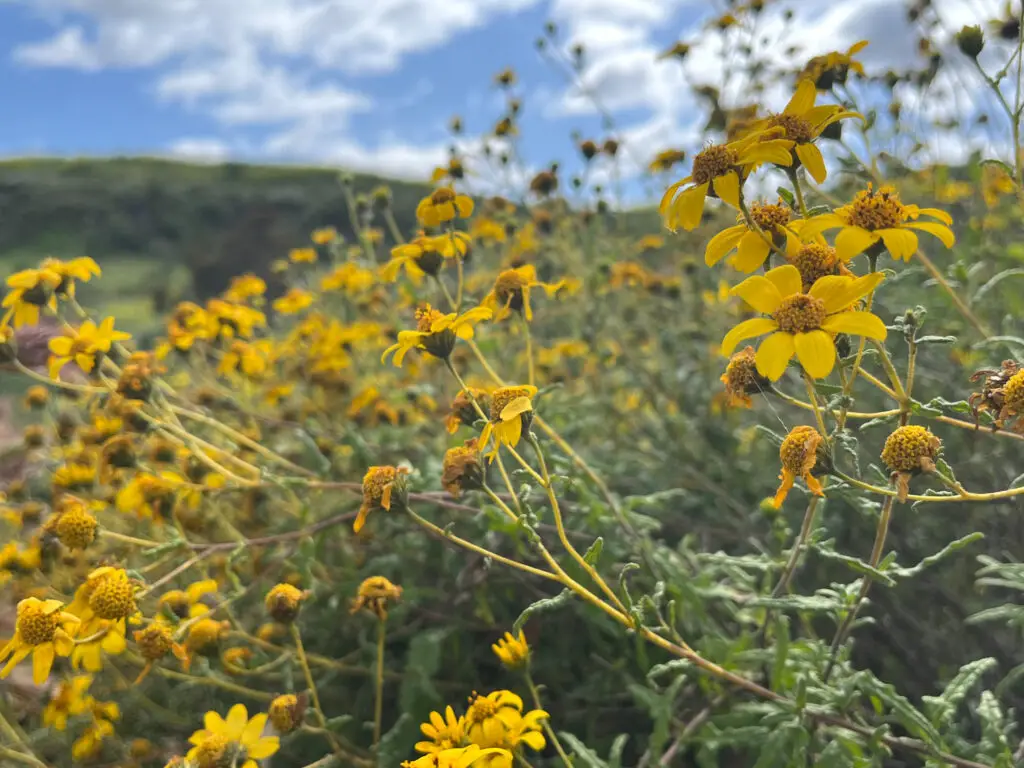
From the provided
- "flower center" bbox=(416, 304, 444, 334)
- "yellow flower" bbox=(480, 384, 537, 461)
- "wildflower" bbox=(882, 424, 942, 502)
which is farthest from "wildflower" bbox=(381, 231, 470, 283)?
"wildflower" bbox=(882, 424, 942, 502)

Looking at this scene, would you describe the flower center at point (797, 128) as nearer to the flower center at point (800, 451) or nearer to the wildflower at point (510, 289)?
the flower center at point (800, 451)

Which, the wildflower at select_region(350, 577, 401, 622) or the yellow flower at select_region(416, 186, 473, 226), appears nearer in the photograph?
the wildflower at select_region(350, 577, 401, 622)

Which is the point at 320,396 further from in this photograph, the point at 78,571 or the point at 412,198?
the point at 412,198

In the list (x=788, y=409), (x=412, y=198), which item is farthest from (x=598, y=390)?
(x=412, y=198)

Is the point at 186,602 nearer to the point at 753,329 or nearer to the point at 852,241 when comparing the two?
the point at 753,329

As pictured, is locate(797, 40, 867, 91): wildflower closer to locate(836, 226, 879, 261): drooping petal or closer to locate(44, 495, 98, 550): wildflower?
locate(836, 226, 879, 261): drooping petal

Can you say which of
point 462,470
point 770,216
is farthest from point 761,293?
point 462,470

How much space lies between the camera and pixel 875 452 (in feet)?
10.2

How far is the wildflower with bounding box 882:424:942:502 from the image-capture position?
1.25 meters

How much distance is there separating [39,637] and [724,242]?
1.79m

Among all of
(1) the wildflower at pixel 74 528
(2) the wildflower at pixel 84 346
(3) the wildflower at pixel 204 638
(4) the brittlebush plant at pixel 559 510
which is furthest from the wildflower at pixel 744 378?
(2) the wildflower at pixel 84 346

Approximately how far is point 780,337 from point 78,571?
2773 millimetres

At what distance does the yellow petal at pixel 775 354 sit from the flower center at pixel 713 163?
345 millimetres

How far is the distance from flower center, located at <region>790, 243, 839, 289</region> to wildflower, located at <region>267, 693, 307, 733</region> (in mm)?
1496
